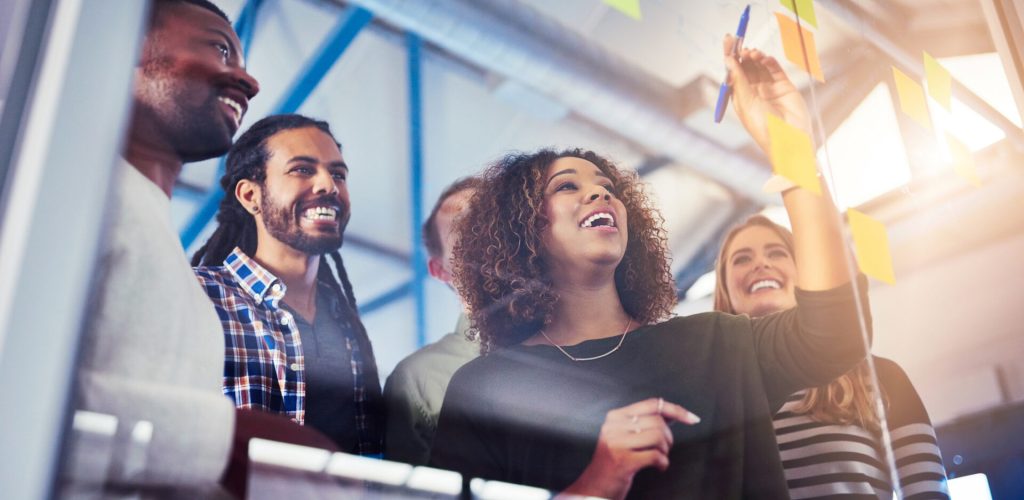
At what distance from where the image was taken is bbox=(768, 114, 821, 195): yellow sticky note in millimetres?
1734

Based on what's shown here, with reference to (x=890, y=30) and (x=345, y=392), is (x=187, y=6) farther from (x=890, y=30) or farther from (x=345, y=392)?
(x=890, y=30)

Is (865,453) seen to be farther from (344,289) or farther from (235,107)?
(235,107)

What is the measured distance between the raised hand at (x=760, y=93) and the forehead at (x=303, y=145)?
34.2 inches

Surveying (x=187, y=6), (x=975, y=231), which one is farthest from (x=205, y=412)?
(x=975, y=231)

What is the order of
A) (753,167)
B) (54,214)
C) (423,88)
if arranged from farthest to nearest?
(753,167)
(423,88)
(54,214)

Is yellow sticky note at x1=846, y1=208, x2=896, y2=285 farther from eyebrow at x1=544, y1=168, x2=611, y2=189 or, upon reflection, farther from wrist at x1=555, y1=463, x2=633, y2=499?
wrist at x1=555, y1=463, x2=633, y2=499

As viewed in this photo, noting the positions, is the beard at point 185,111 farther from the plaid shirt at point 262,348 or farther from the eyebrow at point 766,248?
the eyebrow at point 766,248

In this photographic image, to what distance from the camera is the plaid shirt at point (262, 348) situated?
1070 millimetres

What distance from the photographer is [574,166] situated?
1.55 metres

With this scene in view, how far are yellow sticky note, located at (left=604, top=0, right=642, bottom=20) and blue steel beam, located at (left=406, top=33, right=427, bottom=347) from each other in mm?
422

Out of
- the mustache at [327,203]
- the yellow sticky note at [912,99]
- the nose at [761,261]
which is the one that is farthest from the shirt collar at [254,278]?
the yellow sticky note at [912,99]

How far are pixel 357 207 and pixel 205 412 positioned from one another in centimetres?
40

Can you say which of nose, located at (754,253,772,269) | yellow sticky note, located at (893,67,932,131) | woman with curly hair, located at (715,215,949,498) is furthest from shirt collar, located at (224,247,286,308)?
yellow sticky note, located at (893,67,932,131)

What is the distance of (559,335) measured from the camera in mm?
1433
